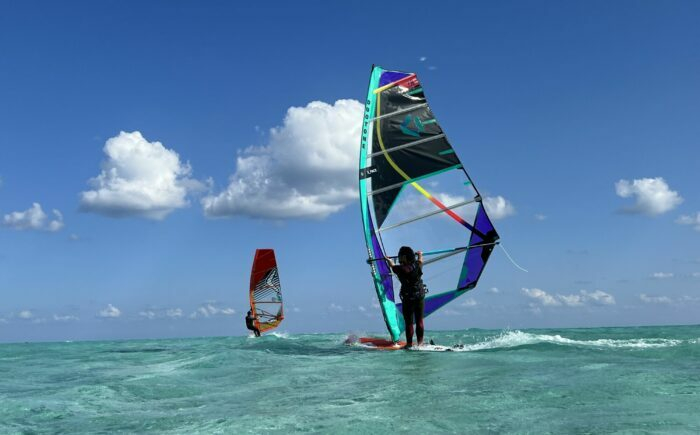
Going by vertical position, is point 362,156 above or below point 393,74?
below

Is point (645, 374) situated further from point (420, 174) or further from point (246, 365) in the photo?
Result: point (420, 174)

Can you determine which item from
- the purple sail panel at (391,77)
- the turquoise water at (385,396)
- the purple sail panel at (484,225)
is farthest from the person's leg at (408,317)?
the purple sail panel at (391,77)

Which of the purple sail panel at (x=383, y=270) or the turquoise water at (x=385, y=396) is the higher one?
the purple sail panel at (x=383, y=270)

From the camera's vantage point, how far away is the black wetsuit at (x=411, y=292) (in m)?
15.1

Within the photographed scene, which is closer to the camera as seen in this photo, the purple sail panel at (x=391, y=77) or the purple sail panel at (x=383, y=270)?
the purple sail panel at (x=383, y=270)

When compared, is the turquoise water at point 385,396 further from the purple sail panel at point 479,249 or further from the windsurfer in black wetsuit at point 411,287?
the purple sail panel at point 479,249

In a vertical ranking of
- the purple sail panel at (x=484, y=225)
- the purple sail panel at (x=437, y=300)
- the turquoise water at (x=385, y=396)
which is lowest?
the turquoise water at (x=385, y=396)

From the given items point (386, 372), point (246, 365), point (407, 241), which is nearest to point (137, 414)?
point (386, 372)

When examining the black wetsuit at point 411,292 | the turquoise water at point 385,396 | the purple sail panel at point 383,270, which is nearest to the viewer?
the turquoise water at point 385,396

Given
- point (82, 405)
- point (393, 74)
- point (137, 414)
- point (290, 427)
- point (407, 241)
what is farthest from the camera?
point (393, 74)

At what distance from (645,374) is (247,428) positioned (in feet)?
21.1

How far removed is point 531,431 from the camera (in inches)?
220

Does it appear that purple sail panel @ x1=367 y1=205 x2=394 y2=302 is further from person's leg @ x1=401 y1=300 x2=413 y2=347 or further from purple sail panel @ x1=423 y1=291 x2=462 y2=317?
person's leg @ x1=401 y1=300 x2=413 y2=347

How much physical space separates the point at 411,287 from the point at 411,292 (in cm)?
13
